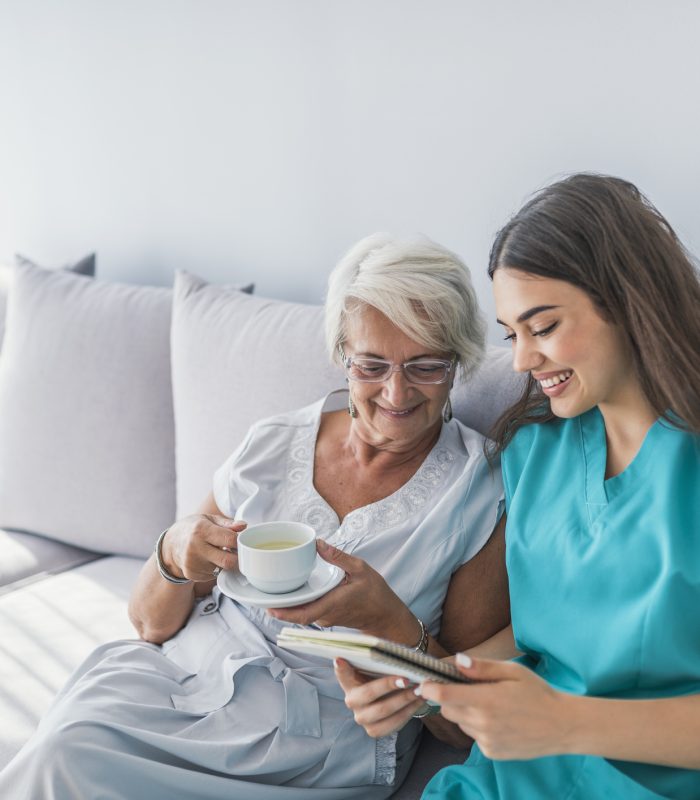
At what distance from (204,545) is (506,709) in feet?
1.82

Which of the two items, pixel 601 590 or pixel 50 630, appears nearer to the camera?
pixel 601 590

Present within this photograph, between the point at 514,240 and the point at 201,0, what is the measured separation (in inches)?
56.9

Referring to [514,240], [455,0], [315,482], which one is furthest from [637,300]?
[455,0]

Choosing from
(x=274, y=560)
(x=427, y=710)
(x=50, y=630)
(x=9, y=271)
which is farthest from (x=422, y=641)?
(x=9, y=271)

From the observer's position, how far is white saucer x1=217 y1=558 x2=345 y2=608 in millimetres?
1264

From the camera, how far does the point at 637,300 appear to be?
1253mm

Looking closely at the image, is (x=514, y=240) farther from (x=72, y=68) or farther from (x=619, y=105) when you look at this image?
(x=72, y=68)

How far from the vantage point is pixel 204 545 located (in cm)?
144

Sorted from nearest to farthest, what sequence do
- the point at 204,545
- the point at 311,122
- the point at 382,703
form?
1. the point at 382,703
2. the point at 204,545
3. the point at 311,122

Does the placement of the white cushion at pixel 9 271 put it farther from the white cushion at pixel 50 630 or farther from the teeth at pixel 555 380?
the teeth at pixel 555 380

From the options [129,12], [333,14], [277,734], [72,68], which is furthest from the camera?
[72,68]

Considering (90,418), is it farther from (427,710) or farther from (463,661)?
(463,661)

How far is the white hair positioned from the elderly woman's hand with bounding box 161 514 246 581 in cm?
40

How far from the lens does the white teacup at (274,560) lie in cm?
125
